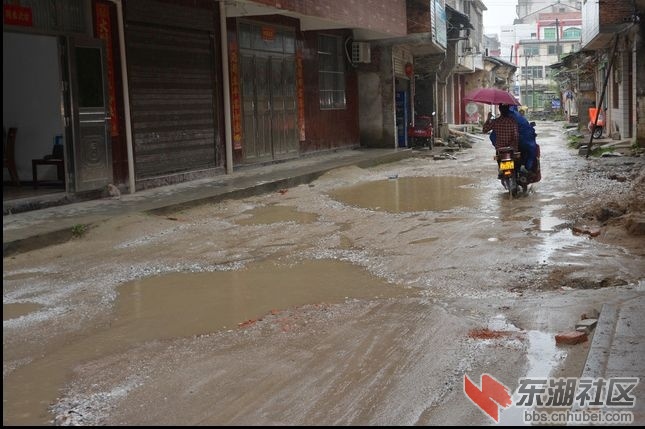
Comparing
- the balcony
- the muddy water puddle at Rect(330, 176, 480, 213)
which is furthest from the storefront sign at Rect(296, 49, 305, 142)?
the balcony

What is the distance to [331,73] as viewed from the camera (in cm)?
2108

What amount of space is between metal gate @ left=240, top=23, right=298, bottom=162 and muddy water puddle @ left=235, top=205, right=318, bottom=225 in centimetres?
485

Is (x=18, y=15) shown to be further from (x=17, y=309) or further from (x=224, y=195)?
(x=17, y=309)

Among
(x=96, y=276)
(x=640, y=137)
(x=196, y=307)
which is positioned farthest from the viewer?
(x=640, y=137)

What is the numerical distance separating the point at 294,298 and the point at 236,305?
1.68 feet

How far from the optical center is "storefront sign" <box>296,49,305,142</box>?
18516 mm

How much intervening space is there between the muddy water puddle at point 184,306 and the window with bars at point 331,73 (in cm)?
1345

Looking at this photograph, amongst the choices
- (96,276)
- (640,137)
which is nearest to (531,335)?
(96,276)

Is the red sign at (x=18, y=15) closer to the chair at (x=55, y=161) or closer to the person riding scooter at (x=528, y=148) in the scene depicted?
the chair at (x=55, y=161)

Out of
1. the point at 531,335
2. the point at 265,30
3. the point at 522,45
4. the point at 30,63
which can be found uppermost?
the point at 522,45

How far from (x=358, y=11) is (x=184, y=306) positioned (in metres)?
13.4

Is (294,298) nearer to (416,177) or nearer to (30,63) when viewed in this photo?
(30,63)

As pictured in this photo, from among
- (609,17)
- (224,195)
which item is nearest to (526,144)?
(224,195)

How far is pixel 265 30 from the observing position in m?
16.7
